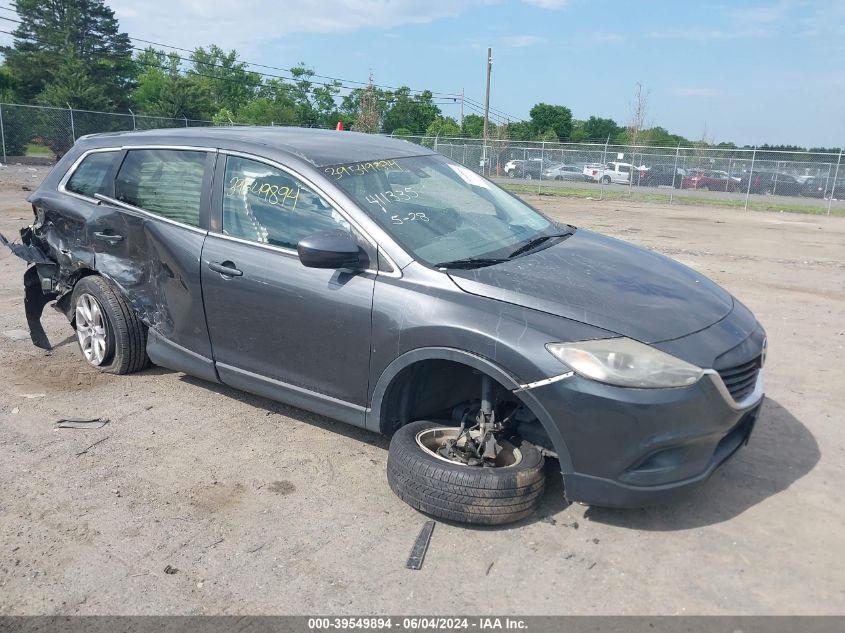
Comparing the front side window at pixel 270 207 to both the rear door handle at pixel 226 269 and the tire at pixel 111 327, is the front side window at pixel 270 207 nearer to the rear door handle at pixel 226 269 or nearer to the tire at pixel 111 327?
the rear door handle at pixel 226 269

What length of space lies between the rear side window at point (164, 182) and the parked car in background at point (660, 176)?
26762 millimetres

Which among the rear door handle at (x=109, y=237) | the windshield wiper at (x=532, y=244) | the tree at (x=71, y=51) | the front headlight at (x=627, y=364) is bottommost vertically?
the front headlight at (x=627, y=364)

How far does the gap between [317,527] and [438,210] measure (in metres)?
1.88

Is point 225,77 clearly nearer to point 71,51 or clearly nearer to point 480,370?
point 71,51

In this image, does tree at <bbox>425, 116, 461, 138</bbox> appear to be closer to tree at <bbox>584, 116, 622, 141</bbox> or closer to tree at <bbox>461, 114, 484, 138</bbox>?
tree at <bbox>461, 114, 484, 138</bbox>

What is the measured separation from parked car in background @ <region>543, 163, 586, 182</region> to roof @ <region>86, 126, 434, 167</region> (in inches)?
1106

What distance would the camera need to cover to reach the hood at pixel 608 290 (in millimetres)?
3188

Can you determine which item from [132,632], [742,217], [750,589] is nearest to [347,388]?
[132,632]

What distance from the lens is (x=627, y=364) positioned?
3004 millimetres

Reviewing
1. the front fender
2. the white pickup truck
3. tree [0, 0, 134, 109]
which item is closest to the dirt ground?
the front fender

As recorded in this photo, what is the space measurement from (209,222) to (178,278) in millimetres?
412

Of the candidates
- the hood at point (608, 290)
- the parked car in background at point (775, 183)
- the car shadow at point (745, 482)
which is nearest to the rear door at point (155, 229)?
the hood at point (608, 290)

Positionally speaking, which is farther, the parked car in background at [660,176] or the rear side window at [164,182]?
the parked car in background at [660,176]

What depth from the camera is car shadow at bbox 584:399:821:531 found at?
3398 millimetres
